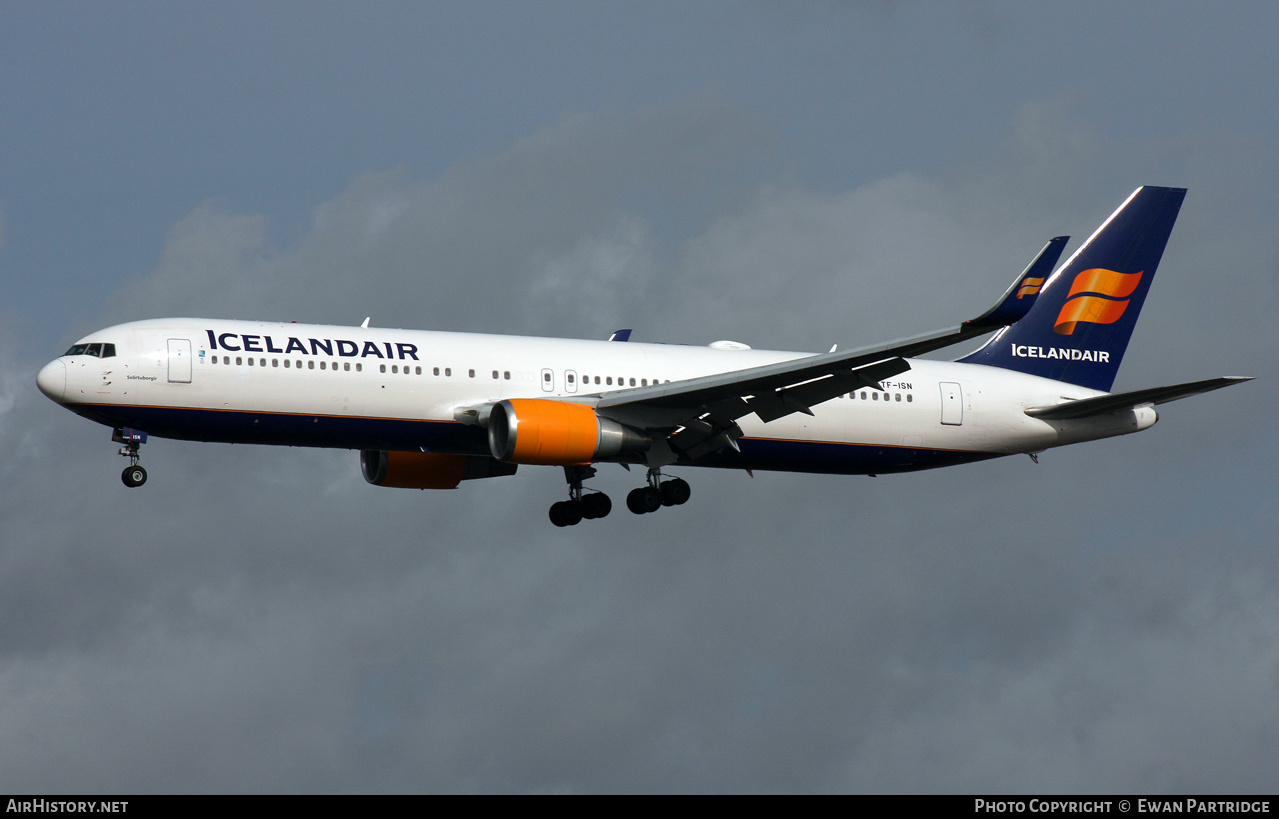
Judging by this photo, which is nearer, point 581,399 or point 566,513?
point 581,399

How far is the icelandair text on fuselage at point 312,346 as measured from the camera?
41.7m

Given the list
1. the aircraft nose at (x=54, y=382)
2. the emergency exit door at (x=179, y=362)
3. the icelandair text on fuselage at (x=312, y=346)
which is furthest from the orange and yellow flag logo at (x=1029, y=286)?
the aircraft nose at (x=54, y=382)

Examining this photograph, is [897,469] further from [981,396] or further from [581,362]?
[581,362]

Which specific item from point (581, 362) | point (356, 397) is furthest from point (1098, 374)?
point (356, 397)

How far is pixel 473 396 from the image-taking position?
1697 inches

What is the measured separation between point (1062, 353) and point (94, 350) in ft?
92.5

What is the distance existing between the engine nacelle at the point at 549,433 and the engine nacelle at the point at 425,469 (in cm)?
674

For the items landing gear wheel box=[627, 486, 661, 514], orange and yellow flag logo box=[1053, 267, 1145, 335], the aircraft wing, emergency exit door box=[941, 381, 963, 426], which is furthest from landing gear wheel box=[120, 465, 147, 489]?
orange and yellow flag logo box=[1053, 267, 1145, 335]

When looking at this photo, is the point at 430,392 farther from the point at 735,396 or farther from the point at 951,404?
the point at 951,404

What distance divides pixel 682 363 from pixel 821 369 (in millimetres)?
6700

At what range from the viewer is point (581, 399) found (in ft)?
142

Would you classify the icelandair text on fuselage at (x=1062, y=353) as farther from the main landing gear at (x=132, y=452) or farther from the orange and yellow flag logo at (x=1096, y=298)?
the main landing gear at (x=132, y=452)

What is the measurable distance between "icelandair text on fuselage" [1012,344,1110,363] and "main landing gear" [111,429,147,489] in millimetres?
25621

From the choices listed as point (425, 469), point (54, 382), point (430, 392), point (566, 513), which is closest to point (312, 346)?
point (430, 392)
